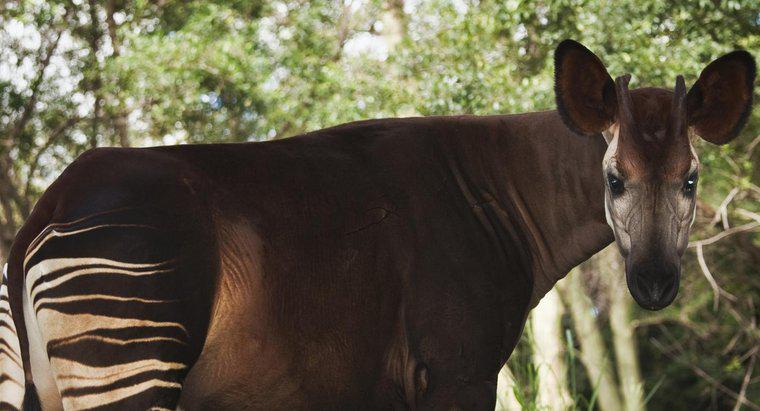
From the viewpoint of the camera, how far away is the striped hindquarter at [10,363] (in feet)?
9.39

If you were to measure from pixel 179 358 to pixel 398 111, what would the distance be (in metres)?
8.63

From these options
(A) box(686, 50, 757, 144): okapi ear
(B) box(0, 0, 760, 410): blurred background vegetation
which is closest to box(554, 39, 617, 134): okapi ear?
(A) box(686, 50, 757, 144): okapi ear

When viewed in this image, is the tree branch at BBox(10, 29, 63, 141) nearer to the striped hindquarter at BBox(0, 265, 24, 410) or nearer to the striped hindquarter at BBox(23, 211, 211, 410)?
the striped hindquarter at BBox(0, 265, 24, 410)

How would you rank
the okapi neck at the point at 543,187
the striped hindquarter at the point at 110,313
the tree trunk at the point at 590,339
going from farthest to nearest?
the tree trunk at the point at 590,339 < the okapi neck at the point at 543,187 < the striped hindquarter at the point at 110,313

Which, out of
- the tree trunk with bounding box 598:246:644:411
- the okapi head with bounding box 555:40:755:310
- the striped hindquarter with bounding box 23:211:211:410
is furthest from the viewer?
the tree trunk with bounding box 598:246:644:411

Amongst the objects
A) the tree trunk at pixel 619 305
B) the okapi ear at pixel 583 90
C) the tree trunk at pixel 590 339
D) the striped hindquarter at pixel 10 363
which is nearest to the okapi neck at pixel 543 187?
the okapi ear at pixel 583 90

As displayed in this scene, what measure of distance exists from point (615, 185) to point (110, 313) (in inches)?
63.2

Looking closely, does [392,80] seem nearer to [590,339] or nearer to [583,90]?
[590,339]

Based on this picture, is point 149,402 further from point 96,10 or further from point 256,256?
point 96,10

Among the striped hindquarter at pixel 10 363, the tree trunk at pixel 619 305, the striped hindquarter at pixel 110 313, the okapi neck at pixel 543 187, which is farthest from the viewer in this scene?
the tree trunk at pixel 619 305

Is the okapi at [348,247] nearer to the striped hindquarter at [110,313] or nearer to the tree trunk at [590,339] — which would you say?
the striped hindquarter at [110,313]

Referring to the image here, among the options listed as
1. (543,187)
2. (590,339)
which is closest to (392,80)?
(590,339)

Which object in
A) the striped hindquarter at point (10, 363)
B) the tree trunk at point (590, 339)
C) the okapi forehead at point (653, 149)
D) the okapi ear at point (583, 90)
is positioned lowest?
the tree trunk at point (590, 339)

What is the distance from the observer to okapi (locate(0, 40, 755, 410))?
2.74 metres
